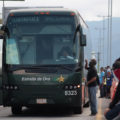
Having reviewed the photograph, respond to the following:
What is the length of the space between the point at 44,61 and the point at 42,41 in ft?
1.98

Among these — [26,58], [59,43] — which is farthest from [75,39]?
[26,58]

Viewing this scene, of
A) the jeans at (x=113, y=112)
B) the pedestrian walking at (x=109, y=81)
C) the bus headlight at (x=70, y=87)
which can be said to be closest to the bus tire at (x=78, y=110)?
the bus headlight at (x=70, y=87)

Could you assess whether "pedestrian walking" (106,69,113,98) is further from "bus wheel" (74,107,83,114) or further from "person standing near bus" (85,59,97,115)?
"person standing near bus" (85,59,97,115)

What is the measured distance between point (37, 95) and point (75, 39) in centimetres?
201

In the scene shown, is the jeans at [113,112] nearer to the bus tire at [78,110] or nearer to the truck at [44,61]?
the truck at [44,61]

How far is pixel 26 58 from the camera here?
17719 millimetres

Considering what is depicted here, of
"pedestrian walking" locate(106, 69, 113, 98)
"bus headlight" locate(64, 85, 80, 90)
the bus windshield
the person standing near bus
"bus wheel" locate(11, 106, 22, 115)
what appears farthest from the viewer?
"pedestrian walking" locate(106, 69, 113, 98)

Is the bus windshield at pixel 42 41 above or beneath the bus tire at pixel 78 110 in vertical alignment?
above

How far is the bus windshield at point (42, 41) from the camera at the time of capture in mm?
17688

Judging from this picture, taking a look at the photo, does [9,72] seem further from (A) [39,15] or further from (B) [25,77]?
(A) [39,15]

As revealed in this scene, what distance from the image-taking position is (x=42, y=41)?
17797 millimetres

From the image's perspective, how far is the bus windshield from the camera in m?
17.7

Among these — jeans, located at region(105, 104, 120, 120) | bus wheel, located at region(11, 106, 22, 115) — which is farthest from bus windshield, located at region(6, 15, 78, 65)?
jeans, located at region(105, 104, 120, 120)

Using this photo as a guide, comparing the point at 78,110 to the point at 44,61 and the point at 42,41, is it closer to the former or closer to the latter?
the point at 44,61
